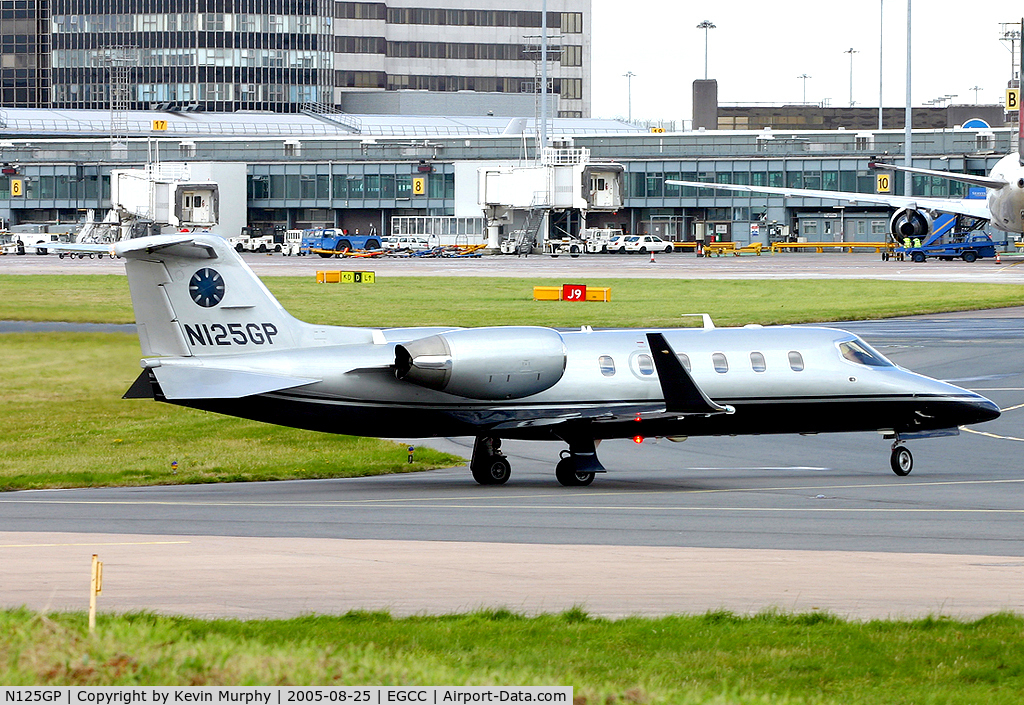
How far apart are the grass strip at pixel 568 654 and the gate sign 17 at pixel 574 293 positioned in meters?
59.9

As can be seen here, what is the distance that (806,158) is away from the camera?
147m

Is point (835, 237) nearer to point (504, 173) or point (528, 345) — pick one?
point (504, 173)

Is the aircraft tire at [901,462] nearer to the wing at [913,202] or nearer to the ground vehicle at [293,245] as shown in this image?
the wing at [913,202]

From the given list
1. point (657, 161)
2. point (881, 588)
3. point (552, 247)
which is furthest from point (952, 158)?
point (881, 588)

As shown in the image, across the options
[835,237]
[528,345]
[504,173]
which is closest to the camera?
[528,345]

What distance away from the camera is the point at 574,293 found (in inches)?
2963

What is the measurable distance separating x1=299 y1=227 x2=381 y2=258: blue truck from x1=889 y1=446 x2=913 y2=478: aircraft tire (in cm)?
10473

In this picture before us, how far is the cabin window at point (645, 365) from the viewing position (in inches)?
1139

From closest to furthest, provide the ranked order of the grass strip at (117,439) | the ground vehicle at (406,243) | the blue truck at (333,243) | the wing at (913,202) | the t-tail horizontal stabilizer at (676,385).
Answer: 1. the t-tail horizontal stabilizer at (676,385)
2. the grass strip at (117,439)
3. the wing at (913,202)
4. the blue truck at (333,243)
5. the ground vehicle at (406,243)

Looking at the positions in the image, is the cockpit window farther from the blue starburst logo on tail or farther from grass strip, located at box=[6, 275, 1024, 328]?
grass strip, located at box=[6, 275, 1024, 328]

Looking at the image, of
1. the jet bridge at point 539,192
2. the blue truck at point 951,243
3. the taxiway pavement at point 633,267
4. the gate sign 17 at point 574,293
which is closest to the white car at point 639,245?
the jet bridge at point 539,192

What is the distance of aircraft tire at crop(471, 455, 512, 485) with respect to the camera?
2894 centimetres

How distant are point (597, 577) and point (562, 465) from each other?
1055 centimetres

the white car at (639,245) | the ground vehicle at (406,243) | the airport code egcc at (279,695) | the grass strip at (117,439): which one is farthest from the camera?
the ground vehicle at (406,243)
